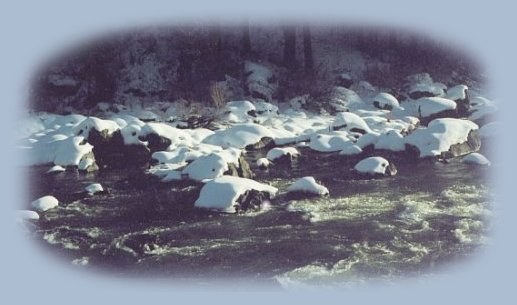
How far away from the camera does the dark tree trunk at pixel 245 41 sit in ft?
101

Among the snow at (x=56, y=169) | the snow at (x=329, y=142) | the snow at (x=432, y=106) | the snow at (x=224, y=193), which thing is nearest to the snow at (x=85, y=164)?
the snow at (x=56, y=169)

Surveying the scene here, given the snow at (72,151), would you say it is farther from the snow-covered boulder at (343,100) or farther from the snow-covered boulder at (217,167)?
the snow-covered boulder at (343,100)

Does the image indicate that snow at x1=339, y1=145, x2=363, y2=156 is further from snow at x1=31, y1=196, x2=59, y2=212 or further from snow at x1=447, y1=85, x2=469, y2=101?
snow at x1=31, y1=196, x2=59, y2=212

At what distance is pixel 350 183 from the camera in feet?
46.6

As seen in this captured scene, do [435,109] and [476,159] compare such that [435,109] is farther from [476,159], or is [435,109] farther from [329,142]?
[476,159]

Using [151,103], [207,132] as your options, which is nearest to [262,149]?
[207,132]

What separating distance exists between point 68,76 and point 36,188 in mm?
13862

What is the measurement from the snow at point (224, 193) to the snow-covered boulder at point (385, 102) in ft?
46.0

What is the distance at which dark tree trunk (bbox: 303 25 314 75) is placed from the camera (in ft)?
98.5

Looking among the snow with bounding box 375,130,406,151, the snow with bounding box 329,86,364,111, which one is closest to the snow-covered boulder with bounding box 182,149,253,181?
the snow with bounding box 375,130,406,151

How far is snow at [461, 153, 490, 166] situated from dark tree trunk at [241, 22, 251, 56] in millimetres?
16857

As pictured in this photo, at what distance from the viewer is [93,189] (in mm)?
14070

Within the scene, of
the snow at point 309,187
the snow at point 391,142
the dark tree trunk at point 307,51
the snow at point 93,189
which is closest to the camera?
the snow at point 309,187

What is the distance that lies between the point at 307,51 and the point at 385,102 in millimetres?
6272
